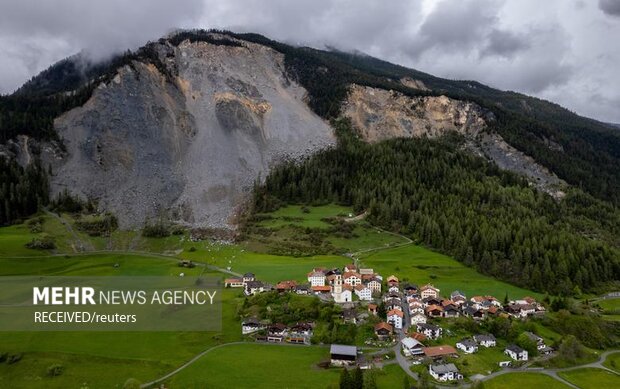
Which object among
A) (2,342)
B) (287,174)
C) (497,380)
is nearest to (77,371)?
(2,342)

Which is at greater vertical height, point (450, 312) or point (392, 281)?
point (392, 281)

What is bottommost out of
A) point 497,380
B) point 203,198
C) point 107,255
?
point 497,380

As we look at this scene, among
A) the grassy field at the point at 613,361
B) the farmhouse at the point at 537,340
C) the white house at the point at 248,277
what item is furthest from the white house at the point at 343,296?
the grassy field at the point at 613,361

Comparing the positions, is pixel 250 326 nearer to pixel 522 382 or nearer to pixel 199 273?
pixel 522 382

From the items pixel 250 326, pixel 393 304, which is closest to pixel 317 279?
pixel 393 304

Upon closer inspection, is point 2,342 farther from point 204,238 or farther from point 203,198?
point 203,198

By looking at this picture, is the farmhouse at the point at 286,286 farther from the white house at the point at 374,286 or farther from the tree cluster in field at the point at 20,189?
the tree cluster in field at the point at 20,189
